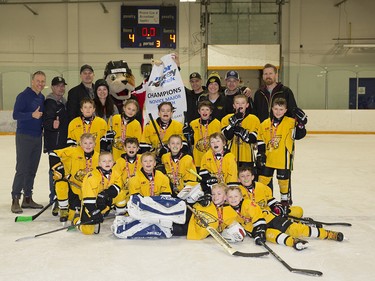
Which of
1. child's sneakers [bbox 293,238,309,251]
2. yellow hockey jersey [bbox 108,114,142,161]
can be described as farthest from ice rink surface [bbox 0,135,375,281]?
yellow hockey jersey [bbox 108,114,142,161]

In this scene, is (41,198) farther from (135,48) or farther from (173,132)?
(135,48)

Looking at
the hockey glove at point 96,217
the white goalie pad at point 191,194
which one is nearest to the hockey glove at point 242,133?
the white goalie pad at point 191,194

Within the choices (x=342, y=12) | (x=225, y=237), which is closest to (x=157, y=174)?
(x=225, y=237)

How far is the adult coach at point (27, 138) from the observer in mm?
4074

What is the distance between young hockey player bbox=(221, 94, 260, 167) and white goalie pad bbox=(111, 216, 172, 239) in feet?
3.00

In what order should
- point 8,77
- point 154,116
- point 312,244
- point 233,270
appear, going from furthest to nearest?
point 8,77 → point 154,116 → point 312,244 → point 233,270

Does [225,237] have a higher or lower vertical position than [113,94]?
lower

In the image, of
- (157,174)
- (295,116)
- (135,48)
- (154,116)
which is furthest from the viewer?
(135,48)

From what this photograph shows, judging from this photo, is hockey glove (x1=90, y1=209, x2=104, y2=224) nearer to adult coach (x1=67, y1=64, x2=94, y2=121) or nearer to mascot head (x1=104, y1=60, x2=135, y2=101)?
adult coach (x1=67, y1=64, x2=94, y2=121)

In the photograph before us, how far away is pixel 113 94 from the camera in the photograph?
4383 mm

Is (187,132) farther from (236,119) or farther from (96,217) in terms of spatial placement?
(96,217)

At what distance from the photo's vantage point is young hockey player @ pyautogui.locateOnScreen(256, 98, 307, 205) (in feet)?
12.4

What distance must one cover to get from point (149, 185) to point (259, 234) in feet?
2.83

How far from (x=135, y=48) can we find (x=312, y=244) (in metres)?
11.8
